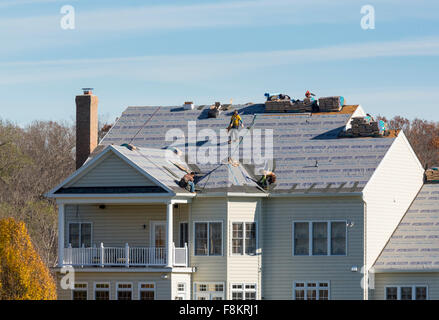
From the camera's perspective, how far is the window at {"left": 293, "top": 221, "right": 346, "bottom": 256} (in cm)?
4312

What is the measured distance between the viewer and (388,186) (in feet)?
150

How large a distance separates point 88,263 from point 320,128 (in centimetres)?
1253

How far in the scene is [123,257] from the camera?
145ft

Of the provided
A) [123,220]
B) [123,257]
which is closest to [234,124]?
[123,220]

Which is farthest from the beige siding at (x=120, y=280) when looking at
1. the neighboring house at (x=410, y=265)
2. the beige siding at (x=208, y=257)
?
the neighboring house at (x=410, y=265)

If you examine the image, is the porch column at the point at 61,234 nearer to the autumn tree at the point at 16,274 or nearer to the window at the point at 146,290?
the autumn tree at the point at 16,274

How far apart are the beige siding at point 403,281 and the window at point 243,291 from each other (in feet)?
16.7

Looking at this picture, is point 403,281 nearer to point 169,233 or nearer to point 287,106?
point 169,233

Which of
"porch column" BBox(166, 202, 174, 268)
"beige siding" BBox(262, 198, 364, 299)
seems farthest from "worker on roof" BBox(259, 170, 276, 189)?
"porch column" BBox(166, 202, 174, 268)

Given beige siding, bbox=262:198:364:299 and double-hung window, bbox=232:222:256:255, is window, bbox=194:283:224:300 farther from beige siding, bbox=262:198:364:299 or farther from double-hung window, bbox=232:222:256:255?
beige siding, bbox=262:198:364:299

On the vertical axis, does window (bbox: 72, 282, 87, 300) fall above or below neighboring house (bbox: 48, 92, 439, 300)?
below

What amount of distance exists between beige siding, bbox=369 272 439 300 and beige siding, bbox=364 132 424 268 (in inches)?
36.5

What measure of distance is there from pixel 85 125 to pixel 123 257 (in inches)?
309
